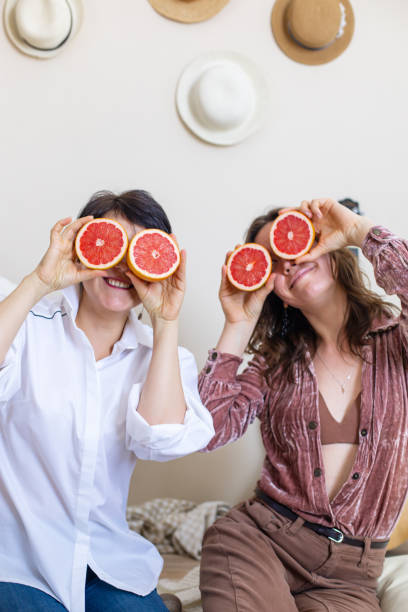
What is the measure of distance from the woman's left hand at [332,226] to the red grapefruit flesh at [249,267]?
149 mm

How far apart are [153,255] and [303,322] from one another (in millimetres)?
857

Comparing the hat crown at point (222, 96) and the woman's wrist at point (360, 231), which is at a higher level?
the hat crown at point (222, 96)

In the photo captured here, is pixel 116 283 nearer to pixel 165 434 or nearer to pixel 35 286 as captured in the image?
pixel 35 286

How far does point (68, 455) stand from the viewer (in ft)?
6.16

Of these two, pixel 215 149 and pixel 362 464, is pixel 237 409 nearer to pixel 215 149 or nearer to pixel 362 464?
pixel 362 464

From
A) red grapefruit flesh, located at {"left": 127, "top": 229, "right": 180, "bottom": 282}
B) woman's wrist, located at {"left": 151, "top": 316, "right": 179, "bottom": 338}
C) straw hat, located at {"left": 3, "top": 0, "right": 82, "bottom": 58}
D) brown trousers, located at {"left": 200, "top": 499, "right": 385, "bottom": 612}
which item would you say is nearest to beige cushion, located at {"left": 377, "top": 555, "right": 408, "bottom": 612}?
brown trousers, located at {"left": 200, "top": 499, "right": 385, "bottom": 612}

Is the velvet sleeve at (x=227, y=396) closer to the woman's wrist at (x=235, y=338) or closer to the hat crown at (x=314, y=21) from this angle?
the woman's wrist at (x=235, y=338)

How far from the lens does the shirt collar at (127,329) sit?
6.79 feet

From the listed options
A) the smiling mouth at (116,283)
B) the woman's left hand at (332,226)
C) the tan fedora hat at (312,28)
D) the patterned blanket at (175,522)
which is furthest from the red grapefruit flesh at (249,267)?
the tan fedora hat at (312,28)

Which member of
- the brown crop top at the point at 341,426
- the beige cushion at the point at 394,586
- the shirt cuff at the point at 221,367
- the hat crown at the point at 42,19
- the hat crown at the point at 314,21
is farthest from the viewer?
the hat crown at the point at 314,21

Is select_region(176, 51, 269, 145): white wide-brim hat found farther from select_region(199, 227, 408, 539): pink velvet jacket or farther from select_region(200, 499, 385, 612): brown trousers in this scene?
select_region(200, 499, 385, 612): brown trousers

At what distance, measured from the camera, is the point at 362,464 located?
2100 mm

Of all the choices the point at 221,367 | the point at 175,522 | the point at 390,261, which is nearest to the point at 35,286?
the point at 221,367

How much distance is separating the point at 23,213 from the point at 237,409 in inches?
68.4
